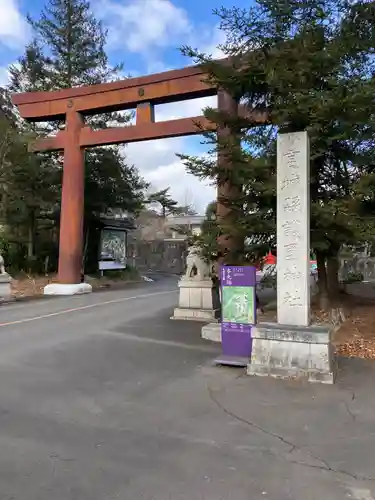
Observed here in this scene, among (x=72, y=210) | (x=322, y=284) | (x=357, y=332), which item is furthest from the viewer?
(x=72, y=210)

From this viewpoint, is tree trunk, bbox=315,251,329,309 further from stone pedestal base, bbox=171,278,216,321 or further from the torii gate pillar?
the torii gate pillar

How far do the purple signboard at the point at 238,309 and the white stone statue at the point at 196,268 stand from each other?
13.4ft

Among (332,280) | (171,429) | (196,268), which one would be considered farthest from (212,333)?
(171,429)

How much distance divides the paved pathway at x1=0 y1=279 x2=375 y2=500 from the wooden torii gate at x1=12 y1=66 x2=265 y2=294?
31.3 feet

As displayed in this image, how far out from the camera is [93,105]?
55.5ft

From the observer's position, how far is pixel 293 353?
19.7ft

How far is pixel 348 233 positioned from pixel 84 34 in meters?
20.3

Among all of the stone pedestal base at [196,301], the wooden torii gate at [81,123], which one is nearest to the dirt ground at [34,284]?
the wooden torii gate at [81,123]

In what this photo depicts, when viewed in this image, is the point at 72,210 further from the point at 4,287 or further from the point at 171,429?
the point at 171,429

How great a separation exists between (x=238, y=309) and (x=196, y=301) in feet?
14.1

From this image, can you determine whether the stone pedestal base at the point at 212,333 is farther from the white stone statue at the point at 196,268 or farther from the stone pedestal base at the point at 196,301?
the white stone statue at the point at 196,268

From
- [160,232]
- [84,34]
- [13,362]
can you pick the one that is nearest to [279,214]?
[13,362]

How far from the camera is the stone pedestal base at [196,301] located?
10.9 metres

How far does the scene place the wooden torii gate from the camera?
1502cm
